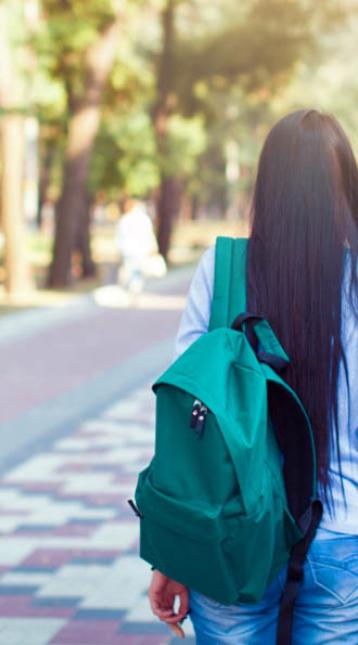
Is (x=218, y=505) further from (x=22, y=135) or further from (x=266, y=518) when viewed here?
(x=22, y=135)

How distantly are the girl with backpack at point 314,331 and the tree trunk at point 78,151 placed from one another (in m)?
23.8

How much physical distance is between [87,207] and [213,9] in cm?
1330

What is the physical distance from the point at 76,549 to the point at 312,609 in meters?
4.29

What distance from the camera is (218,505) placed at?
2172 millimetres

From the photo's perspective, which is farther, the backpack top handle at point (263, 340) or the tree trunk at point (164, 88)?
the tree trunk at point (164, 88)

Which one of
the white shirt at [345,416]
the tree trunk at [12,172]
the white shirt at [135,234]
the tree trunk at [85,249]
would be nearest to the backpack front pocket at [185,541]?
the white shirt at [345,416]

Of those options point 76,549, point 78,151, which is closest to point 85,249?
point 78,151

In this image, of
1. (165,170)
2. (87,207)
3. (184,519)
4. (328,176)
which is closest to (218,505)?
(184,519)

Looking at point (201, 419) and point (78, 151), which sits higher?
point (201, 419)

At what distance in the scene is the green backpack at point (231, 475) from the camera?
217 cm

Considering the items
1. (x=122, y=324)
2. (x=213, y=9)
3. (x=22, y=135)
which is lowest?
(x=122, y=324)

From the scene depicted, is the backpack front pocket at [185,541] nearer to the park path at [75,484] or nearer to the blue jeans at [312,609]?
the blue jeans at [312,609]

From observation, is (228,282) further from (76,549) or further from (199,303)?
(76,549)

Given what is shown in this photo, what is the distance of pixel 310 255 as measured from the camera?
247 cm
